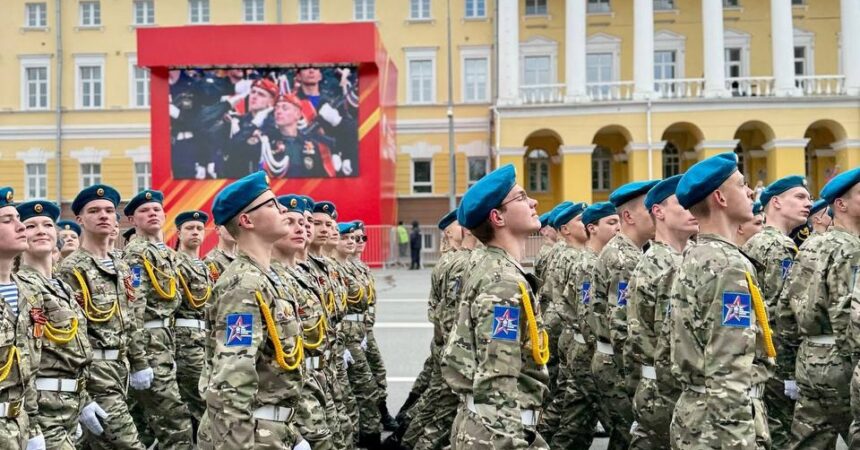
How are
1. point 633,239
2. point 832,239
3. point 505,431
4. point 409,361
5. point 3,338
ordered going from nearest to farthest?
point 505,431 < point 3,338 < point 832,239 < point 633,239 < point 409,361

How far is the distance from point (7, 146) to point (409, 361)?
35.1 meters

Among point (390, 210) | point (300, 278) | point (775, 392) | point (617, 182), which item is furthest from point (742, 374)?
point (617, 182)

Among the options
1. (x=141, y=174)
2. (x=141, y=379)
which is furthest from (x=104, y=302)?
(x=141, y=174)

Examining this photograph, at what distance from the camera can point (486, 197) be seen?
416 cm

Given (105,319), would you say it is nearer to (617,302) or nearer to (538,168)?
(617,302)

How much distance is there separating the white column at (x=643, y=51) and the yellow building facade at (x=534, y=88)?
6 centimetres

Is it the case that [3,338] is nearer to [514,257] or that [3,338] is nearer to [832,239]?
[514,257]

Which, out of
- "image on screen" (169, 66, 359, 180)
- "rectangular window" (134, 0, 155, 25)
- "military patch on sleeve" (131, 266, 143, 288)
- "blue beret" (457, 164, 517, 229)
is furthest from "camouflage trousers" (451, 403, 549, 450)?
"rectangular window" (134, 0, 155, 25)

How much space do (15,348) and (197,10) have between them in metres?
38.1

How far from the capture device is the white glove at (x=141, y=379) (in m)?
6.50

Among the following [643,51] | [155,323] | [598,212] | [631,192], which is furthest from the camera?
[643,51]

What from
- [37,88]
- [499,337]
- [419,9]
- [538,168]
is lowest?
[499,337]

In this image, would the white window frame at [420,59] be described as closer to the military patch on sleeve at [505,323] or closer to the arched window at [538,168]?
the arched window at [538,168]

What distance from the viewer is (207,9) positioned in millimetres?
39375
